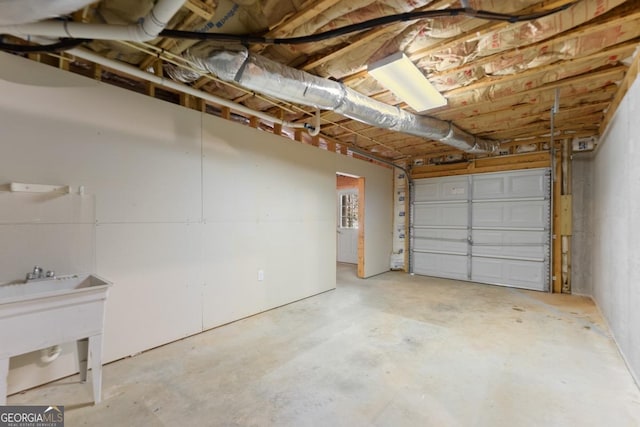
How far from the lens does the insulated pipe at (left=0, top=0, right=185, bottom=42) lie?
5.15 ft

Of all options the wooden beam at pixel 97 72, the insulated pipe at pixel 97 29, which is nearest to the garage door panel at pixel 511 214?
the insulated pipe at pixel 97 29

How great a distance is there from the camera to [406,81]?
256 centimetres

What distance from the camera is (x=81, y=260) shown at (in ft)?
7.25

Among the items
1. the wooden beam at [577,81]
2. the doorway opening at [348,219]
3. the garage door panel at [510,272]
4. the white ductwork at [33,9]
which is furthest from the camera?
the doorway opening at [348,219]

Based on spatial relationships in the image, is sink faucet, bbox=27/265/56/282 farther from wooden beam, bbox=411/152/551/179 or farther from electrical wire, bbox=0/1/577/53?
wooden beam, bbox=411/152/551/179

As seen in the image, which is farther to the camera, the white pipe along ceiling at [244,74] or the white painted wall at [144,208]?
the white painted wall at [144,208]

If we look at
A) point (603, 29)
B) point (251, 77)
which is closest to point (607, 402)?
point (603, 29)

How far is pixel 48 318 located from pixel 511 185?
6204mm

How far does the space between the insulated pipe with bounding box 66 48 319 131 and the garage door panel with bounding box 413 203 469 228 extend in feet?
11.7

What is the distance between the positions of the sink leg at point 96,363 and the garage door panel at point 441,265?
5.60 metres

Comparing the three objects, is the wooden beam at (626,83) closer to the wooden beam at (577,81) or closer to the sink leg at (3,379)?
the wooden beam at (577,81)

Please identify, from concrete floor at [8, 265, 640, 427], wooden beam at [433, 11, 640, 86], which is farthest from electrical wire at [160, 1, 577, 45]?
concrete floor at [8, 265, 640, 427]

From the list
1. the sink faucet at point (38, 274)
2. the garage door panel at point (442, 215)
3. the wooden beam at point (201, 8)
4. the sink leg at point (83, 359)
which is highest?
the wooden beam at point (201, 8)

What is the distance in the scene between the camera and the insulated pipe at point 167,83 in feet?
6.86
